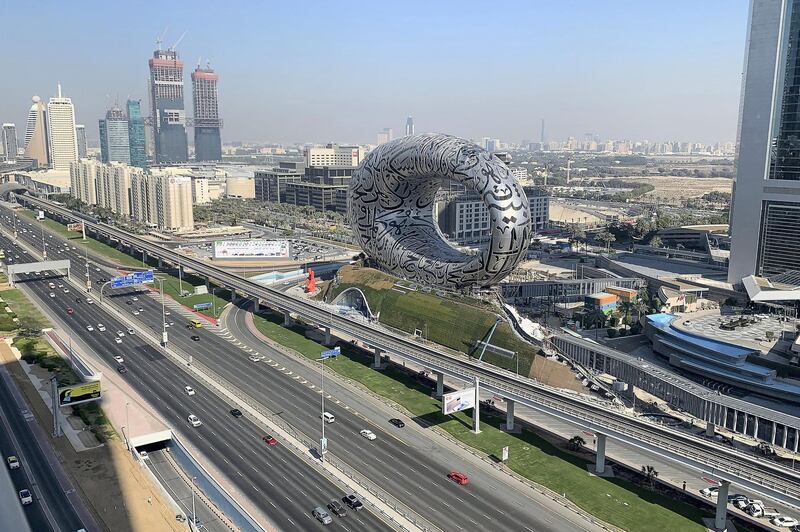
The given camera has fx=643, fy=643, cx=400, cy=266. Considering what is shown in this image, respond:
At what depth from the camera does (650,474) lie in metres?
41.2

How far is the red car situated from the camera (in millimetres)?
39844

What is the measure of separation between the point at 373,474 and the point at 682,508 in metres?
18.6

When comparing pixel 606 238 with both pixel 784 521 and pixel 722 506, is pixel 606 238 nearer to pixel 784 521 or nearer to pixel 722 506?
pixel 784 521

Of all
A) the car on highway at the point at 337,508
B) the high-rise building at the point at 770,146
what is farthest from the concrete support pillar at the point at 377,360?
the high-rise building at the point at 770,146

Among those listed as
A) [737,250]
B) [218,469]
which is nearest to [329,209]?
[737,250]

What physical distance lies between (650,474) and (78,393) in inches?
1549

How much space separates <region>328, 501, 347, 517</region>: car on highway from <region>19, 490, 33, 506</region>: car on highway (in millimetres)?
16619

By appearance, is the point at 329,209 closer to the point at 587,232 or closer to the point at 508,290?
the point at 587,232

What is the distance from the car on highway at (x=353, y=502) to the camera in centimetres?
3675

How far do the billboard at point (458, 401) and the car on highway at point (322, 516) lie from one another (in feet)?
41.9

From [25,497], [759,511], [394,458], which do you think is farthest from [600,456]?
[25,497]

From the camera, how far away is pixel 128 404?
1934 inches

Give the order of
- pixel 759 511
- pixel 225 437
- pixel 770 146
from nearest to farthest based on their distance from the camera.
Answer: pixel 759 511, pixel 225 437, pixel 770 146

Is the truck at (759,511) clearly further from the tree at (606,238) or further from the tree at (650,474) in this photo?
the tree at (606,238)
